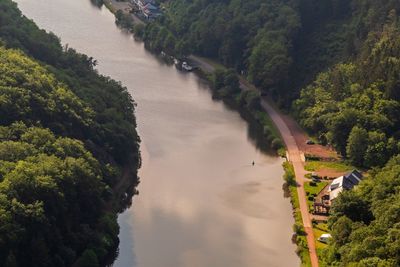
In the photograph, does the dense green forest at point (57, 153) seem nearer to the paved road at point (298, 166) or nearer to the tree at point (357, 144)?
the paved road at point (298, 166)

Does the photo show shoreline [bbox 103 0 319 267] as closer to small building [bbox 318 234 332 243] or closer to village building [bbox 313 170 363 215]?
small building [bbox 318 234 332 243]

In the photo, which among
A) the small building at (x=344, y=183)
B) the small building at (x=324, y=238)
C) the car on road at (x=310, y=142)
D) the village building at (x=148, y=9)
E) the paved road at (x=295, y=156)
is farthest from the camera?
the village building at (x=148, y=9)

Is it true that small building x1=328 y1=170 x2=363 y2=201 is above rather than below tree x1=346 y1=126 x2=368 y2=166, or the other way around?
below

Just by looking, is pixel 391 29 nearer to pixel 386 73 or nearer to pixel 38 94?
pixel 386 73

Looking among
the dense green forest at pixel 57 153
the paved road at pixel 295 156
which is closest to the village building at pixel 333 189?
the paved road at pixel 295 156

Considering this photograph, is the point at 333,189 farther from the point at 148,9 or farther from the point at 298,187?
the point at 148,9

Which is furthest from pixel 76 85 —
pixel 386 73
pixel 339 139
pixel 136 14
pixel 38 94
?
pixel 136 14

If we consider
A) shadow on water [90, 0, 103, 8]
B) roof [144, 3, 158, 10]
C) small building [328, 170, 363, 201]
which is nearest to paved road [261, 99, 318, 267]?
small building [328, 170, 363, 201]
